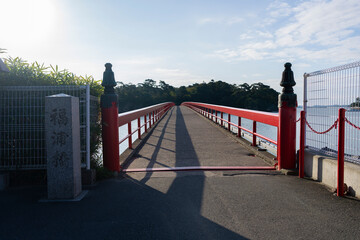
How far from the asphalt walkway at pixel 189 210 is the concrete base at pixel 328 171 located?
0.17 metres

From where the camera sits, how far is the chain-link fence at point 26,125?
440 centimetres

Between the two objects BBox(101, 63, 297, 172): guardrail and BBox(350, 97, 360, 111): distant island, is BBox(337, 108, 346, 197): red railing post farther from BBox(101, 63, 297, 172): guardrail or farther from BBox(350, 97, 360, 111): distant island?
BBox(101, 63, 297, 172): guardrail

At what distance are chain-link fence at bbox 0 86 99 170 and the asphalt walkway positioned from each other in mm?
470

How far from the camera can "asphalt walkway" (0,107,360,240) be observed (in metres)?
2.79

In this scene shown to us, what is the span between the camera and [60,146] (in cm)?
378

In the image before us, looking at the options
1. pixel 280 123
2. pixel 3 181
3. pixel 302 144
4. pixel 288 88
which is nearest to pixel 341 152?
pixel 302 144

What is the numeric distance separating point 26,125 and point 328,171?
458 centimetres

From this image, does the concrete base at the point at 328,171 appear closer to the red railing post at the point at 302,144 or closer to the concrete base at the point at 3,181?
the red railing post at the point at 302,144

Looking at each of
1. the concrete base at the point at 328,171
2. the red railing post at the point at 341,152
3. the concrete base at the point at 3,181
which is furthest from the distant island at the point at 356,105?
the concrete base at the point at 3,181

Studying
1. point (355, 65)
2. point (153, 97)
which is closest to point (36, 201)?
point (355, 65)

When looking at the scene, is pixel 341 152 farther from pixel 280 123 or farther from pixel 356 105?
pixel 280 123

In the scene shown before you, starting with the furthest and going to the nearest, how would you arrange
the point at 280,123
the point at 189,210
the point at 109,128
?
the point at 280,123 → the point at 109,128 → the point at 189,210

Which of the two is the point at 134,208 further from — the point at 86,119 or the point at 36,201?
the point at 86,119

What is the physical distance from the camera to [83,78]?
5086 mm
